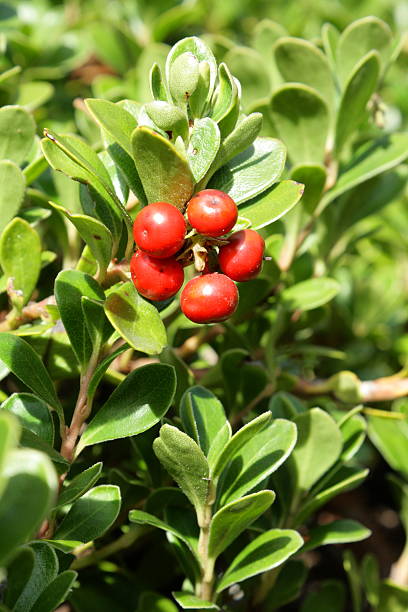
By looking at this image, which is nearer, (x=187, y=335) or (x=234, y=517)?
(x=234, y=517)

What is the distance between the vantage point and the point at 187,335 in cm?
185

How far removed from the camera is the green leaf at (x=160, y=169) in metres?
1.11

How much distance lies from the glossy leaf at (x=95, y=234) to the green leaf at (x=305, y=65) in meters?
0.89

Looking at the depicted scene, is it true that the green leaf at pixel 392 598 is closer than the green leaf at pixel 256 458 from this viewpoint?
No

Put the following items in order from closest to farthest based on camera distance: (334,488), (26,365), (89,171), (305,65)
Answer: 1. (89,171)
2. (26,365)
3. (334,488)
4. (305,65)

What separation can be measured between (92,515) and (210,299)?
1.60 feet

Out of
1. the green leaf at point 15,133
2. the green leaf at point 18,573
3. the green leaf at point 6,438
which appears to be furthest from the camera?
the green leaf at point 15,133

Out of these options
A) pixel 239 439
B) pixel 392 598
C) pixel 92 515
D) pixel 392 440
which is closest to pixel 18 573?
pixel 92 515

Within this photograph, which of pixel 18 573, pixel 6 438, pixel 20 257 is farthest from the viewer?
pixel 20 257

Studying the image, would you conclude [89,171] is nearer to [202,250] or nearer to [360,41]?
[202,250]

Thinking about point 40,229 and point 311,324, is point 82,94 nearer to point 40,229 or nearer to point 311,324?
point 40,229

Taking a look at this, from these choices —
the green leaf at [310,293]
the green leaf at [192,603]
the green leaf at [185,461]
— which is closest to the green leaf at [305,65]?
the green leaf at [310,293]

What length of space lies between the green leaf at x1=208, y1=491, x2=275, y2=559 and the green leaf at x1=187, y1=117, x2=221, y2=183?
0.59m

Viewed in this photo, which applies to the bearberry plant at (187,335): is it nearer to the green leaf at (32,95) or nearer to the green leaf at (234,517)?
the green leaf at (234,517)
